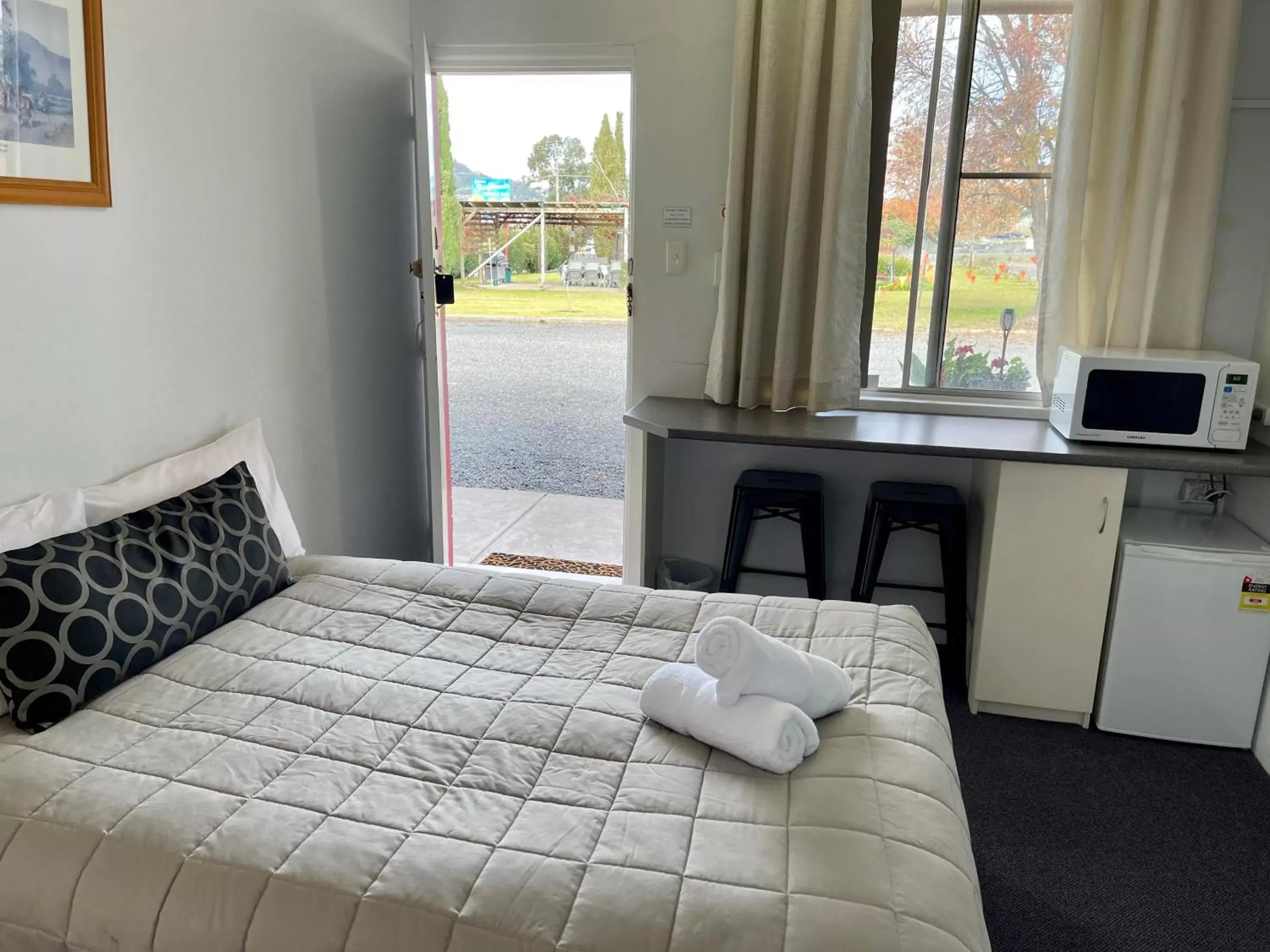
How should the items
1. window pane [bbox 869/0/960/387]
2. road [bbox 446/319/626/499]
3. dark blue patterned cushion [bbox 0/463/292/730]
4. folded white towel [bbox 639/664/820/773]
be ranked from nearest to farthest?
folded white towel [bbox 639/664/820/773] < dark blue patterned cushion [bbox 0/463/292/730] < window pane [bbox 869/0/960/387] < road [bbox 446/319/626/499]

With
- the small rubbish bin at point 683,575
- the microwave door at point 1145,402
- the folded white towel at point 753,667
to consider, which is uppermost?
the microwave door at point 1145,402

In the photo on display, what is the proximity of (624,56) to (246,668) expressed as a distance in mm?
2495

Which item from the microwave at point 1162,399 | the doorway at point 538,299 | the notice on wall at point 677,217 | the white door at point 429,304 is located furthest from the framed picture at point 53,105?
the microwave at point 1162,399

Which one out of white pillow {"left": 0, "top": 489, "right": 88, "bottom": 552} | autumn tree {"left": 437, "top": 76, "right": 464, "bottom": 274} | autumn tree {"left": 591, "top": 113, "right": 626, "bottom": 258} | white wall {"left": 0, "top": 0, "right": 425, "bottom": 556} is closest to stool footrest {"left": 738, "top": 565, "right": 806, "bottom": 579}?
white wall {"left": 0, "top": 0, "right": 425, "bottom": 556}

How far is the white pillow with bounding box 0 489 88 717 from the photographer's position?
1.91 metres

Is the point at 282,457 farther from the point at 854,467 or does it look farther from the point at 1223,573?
the point at 1223,573

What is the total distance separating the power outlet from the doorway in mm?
2170

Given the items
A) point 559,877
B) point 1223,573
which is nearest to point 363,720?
point 559,877

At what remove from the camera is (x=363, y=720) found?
70.1 inches

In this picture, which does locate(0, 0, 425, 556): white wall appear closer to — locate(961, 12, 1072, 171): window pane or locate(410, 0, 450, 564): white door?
locate(410, 0, 450, 564): white door

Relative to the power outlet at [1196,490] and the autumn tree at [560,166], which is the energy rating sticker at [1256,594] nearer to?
the power outlet at [1196,490]

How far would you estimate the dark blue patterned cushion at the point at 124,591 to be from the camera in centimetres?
177

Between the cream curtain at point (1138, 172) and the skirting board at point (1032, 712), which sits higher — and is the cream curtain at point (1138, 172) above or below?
above

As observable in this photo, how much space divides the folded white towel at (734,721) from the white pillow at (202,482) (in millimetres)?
1309
